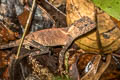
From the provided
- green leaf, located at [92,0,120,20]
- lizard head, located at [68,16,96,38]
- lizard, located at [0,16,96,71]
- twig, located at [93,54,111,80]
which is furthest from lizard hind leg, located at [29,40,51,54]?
green leaf, located at [92,0,120,20]

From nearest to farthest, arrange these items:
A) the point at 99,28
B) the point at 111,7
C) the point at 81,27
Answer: the point at 111,7, the point at 99,28, the point at 81,27

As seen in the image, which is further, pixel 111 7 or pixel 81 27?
pixel 81 27

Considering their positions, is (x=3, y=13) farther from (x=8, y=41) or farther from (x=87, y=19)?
(x=87, y=19)

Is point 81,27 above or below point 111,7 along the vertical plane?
below

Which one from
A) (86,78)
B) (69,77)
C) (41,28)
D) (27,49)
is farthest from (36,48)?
Answer: (86,78)

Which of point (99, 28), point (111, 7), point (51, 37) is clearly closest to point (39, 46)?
point (51, 37)

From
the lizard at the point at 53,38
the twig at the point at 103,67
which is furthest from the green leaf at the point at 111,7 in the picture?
the twig at the point at 103,67

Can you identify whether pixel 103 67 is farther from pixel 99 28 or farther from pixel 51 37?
pixel 51 37

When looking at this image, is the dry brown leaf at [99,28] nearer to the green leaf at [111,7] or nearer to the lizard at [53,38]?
the lizard at [53,38]

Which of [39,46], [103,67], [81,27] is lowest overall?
[103,67]

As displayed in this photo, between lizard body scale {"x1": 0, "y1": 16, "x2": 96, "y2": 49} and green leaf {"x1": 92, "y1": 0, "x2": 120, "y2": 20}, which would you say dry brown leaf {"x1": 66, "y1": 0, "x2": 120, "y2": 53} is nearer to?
lizard body scale {"x1": 0, "y1": 16, "x2": 96, "y2": 49}
